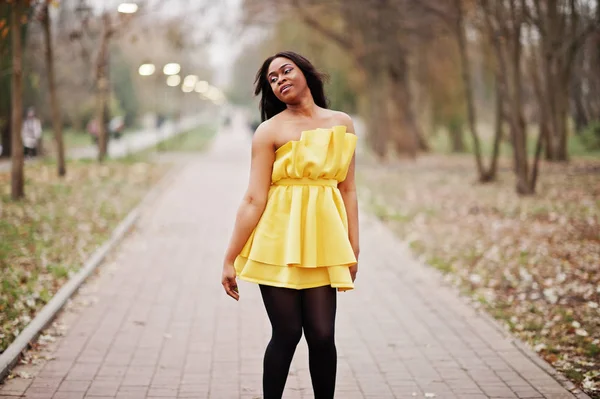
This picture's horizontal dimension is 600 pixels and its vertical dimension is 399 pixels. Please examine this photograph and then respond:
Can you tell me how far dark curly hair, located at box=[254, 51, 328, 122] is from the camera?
3.97m

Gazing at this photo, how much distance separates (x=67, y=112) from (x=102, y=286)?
151 ft

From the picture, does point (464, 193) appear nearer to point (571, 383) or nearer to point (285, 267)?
point (571, 383)

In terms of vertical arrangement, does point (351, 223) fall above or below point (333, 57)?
below

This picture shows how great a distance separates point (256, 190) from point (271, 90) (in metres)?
0.55

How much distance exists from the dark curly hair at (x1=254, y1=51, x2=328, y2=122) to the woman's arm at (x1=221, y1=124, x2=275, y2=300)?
26cm

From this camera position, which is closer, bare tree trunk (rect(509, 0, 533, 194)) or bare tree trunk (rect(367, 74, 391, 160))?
bare tree trunk (rect(509, 0, 533, 194))

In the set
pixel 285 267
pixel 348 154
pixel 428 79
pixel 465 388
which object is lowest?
pixel 465 388

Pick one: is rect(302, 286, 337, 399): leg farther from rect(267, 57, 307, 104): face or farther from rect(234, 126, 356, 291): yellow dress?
rect(267, 57, 307, 104): face

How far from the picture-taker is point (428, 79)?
34.9 metres

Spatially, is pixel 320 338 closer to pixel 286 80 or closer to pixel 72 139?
pixel 286 80

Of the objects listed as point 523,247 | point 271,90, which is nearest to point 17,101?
point 523,247

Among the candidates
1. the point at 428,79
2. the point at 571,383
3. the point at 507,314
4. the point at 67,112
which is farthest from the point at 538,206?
the point at 67,112

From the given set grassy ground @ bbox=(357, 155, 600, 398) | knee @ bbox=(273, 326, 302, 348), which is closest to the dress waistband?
knee @ bbox=(273, 326, 302, 348)

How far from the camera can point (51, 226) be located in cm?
1200
